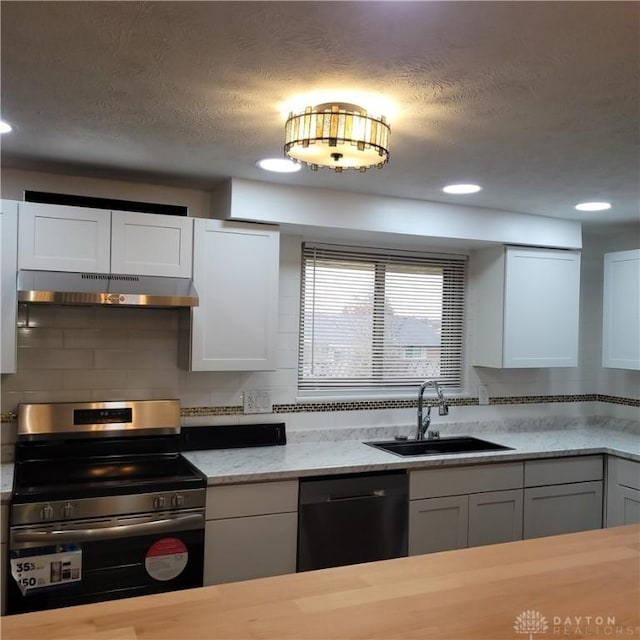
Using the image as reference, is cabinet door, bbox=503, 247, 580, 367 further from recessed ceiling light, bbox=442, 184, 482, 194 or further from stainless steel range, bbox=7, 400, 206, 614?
stainless steel range, bbox=7, 400, 206, 614

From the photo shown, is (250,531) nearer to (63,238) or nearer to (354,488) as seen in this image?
(354,488)

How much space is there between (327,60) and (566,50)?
621mm

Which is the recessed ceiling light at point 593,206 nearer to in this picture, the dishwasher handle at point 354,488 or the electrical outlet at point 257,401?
the dishwasher handle at point 354,488

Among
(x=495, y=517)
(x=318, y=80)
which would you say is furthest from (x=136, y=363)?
(x=495, y=517)

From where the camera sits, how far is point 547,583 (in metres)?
1.35

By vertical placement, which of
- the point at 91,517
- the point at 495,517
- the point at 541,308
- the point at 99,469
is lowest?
the point at 495,517

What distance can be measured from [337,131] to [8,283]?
165 cm

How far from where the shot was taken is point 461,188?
3205 mm

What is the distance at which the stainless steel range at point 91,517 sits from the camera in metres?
2.46

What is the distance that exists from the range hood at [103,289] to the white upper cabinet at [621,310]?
2.74 meters

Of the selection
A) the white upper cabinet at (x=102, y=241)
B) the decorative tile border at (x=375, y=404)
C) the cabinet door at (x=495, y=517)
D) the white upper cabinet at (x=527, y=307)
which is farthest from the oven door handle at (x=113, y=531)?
the white upper cabinet at (x=527, y=307)

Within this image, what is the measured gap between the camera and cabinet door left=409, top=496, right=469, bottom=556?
3.25m

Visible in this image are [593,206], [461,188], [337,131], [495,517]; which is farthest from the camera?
[593,206]

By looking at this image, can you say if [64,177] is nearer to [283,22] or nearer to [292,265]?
[292,265]
